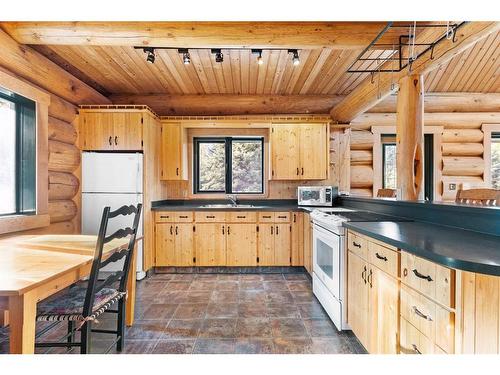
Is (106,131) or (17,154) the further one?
(106,131)

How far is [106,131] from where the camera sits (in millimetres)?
3707

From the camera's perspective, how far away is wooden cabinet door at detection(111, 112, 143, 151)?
3688mm

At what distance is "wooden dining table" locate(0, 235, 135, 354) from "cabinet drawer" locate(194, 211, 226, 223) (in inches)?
70.2

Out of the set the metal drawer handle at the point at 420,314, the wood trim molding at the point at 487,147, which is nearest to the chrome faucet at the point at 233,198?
the metal drawer handle at the point at 420,314

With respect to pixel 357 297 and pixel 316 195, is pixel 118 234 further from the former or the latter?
pixel 316 195

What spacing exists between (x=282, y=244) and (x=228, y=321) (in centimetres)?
163

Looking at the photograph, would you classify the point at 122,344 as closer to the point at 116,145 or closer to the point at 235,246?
the point at 235,246

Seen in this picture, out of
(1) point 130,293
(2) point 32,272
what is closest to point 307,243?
(1) point 130,293

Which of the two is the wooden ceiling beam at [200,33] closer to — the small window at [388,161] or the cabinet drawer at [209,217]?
the cabinet drawer at [209,217]

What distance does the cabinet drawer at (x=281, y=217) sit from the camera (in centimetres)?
398

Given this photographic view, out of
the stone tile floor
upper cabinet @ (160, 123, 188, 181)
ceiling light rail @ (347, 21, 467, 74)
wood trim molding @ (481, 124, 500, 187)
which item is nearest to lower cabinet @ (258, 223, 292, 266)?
the stone tile floor

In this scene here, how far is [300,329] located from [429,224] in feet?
4.39

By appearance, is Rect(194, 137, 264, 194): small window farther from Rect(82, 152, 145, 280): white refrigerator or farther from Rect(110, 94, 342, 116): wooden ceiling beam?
Rect(82, 152, 145, 280): white refrigerator

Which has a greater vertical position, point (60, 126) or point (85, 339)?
point (60, 126)
